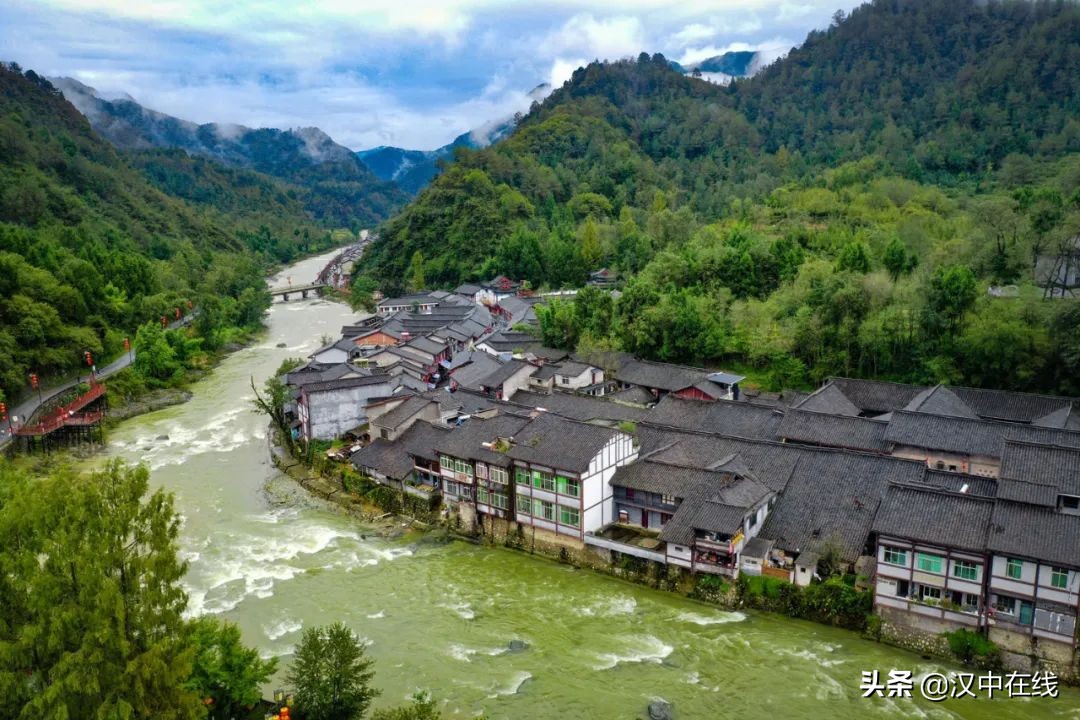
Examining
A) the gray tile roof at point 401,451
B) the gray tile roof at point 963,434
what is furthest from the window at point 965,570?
the gray tile roof at point 401,451

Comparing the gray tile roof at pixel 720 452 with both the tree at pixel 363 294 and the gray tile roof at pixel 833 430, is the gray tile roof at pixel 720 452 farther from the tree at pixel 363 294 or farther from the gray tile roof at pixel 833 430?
the tree at pixel 363 294

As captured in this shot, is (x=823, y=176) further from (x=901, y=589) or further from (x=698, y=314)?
(x=901, y=589)

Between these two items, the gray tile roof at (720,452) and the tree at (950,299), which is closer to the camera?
the gray tile roof at (720,452)

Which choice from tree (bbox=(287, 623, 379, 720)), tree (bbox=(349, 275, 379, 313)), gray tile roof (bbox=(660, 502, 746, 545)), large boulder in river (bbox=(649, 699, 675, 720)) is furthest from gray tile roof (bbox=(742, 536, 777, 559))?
tree (bbox=(349, 275, 379, 313))

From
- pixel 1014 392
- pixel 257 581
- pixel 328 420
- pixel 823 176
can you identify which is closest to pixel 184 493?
pixel 328 420

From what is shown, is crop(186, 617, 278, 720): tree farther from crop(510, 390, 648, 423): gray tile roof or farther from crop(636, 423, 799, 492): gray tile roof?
crop(510, 390, 648, 423): gray tile roof

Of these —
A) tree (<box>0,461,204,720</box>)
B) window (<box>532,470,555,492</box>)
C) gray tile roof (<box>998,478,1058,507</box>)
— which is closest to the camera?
tree (<box>0,461,204,720</box>)
